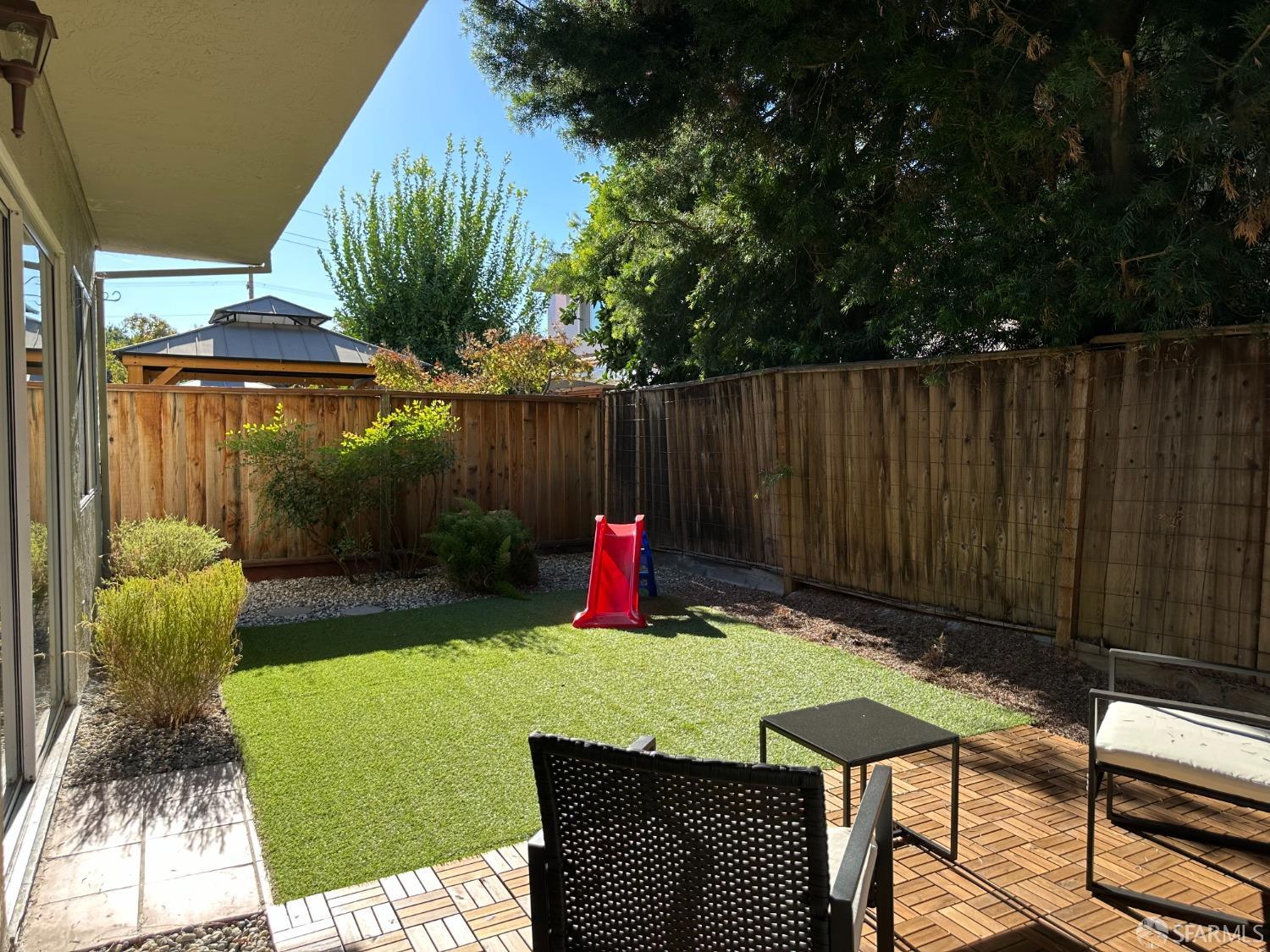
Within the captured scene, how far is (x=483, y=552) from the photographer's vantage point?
279 inches

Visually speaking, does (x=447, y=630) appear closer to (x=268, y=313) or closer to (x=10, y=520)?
(x=10, y=520)

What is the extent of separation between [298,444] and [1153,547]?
6489 mm

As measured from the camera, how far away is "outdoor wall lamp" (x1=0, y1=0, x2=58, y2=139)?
7.36 feet

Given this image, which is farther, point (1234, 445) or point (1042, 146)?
point (1042, 146)

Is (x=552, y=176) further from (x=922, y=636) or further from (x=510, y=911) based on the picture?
(x=510, y=911)

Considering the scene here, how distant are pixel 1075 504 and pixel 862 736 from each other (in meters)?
2.75

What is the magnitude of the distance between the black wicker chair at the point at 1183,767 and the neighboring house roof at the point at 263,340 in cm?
1078

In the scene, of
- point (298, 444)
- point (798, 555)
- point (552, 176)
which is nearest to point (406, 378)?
point (298, 444)

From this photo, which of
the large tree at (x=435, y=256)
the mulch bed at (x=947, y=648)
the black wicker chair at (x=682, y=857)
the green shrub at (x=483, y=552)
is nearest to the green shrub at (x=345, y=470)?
the green shrub at (x=483, y=552)

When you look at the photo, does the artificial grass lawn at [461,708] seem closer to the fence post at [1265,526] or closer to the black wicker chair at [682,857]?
the fence post at [1265,526]

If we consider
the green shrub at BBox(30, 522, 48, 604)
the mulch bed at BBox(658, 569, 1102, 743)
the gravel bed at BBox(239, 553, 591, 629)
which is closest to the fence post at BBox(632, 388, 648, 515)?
the gravel bed at BBox(239, 553, 591, 629)

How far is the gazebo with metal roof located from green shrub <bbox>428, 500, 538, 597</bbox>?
522 centimetres

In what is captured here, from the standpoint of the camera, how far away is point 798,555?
6.78 m

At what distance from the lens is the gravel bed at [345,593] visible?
651cm
